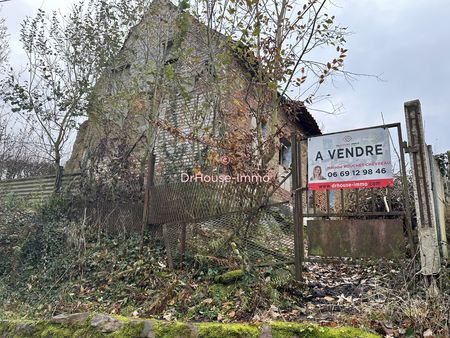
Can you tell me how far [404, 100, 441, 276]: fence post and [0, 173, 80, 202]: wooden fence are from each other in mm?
7683

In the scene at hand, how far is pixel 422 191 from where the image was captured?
14.6 ft

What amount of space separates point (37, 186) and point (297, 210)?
8.25 meters

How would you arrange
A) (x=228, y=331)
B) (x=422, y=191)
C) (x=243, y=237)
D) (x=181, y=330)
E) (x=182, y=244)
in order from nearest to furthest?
(x=228, y=331) → (x=181, y=330) → (x=422, y=191) → (x=243, y=237) → (x=182, y=244)

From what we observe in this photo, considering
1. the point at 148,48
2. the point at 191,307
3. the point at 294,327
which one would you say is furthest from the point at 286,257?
the point at 148,48

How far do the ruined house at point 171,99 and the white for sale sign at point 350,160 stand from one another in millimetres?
1816

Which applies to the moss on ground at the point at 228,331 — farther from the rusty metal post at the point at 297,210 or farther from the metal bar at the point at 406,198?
the metal bar at the point at 406,198

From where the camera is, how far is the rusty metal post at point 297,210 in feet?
16.6

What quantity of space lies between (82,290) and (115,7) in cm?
868

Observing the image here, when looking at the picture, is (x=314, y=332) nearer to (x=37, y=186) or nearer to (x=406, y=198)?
(x=406, y=198)

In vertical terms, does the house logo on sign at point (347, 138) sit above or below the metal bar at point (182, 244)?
above

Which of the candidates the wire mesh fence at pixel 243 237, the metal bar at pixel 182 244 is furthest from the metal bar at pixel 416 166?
the metal bar at pixel 182 244

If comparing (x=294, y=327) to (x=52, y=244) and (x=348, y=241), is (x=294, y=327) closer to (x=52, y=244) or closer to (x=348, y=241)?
(x=348, y=241)

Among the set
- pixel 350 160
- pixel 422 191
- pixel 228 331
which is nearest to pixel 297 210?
pixel 350 160

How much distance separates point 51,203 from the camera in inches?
360
